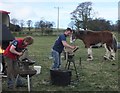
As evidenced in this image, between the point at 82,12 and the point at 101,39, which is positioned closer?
the point at 101,39

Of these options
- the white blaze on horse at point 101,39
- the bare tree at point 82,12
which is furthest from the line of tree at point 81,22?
the white blaze on horse at point 101,39

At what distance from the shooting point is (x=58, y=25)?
259ft

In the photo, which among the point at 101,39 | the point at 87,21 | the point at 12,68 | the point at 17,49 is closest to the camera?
→ the point at 17,49

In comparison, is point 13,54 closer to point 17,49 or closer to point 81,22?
point 17,49

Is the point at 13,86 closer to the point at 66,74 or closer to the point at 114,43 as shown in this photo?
the point at 66,74

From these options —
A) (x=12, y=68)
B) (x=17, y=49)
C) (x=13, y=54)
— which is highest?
(x=17, y=49)

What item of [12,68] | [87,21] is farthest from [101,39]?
[87,21]

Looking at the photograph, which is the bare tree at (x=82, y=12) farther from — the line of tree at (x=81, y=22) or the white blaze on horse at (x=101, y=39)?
the white blaze on horse at (x=101, y=39)

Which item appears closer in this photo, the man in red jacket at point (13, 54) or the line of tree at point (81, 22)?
the man in red jacket at point (13, 54)

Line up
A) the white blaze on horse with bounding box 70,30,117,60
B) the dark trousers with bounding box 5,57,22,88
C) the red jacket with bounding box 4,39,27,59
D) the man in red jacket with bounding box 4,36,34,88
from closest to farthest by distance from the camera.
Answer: the man in red jacket with bounding box 4,36,34,88 < the red jacket with bounding box 4,39,27,59 < the dark trousers with bounding box 5,57,22,88 < the white blaze on horse with bounding box 70,30,117,60

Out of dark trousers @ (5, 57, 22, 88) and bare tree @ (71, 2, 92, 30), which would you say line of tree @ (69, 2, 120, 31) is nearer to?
bare tree @ (71, 2, 92, 30)

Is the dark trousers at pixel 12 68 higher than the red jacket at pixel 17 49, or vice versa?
the red jacket at pixel 17 49

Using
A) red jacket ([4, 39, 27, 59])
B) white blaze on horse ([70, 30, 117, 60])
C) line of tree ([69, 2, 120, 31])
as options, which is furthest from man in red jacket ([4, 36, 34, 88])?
line of tree ([69, 2, 120, 31])

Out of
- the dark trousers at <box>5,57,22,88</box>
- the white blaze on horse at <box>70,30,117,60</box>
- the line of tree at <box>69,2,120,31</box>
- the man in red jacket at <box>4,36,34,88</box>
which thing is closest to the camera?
the man in red jacket at <box>4,36,34,88</box>
